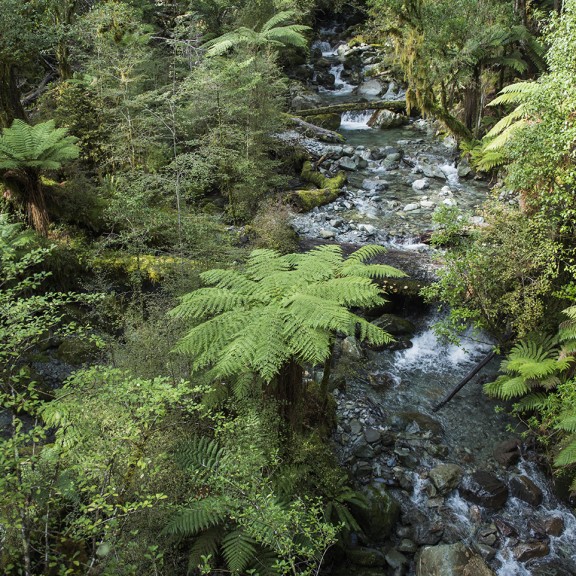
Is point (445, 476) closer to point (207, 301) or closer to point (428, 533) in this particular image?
point (428, 533)

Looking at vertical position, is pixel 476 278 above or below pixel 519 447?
above

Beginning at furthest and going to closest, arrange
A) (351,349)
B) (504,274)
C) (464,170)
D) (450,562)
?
(464,170)
(351,349)
(504,274)
(450,562)

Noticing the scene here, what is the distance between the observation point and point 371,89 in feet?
60.3

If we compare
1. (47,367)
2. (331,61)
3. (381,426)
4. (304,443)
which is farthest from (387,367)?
(331,61)

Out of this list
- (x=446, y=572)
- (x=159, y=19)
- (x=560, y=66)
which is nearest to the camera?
(x=446, y=572)

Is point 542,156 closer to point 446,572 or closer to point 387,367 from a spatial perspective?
point 387,367

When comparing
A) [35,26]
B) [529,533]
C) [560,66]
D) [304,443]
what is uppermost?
[35,26]

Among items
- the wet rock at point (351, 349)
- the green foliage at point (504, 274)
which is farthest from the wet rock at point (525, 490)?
the wet rock at point (351, 349)

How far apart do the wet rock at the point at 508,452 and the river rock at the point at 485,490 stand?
35 centimetres

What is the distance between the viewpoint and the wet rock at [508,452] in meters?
5.55

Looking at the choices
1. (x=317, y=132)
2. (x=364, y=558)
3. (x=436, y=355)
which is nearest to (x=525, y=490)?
(x=364, y=558)

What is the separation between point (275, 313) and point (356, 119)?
14828 millimetres

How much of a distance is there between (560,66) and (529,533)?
17.3 feet

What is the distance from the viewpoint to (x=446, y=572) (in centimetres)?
421
